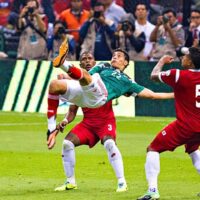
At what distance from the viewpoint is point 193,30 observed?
2389cm

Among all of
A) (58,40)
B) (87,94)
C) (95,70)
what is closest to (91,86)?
(87,94)

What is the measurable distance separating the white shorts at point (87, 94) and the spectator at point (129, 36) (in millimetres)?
12663

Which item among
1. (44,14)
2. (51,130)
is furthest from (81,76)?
(44,14)

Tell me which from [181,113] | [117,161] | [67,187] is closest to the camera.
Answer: [181,113]

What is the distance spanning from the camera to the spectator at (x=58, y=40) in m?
25.4

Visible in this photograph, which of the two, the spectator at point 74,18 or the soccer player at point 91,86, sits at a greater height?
the soccer player at point 91,86

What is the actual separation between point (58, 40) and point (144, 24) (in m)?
2.44

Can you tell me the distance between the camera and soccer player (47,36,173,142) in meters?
11.5

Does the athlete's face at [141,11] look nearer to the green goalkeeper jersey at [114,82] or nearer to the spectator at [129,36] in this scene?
the spectator at [129,36]

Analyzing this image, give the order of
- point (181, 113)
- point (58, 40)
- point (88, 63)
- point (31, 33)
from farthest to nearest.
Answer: point (31, 33) < point (58, 40) < point (88, 63) < point (181, 113)

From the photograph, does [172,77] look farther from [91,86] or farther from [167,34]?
[167,34]

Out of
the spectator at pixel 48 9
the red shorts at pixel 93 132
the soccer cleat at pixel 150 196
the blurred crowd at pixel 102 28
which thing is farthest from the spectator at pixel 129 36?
the soccer cleat at pixel 150 196

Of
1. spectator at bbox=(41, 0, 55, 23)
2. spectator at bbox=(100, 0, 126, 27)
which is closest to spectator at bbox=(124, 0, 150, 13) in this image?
spectator at bbox=(100, 0, 126, 27)

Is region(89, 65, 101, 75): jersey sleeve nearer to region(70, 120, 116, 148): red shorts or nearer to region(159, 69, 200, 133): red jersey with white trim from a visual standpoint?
region(70, 120, 116, 148): red shorts
